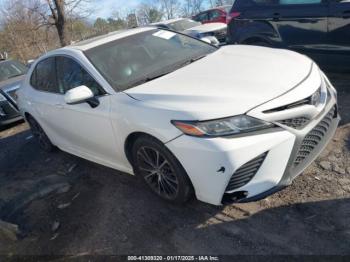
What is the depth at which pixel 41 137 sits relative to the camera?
5660 mm

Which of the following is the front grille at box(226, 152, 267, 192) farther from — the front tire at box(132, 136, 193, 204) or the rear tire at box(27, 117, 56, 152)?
the rear tire at box(27, 117, 56, 152)

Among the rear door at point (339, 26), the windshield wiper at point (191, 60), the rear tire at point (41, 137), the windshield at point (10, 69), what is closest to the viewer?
the windshield wiper at point (191, 60)

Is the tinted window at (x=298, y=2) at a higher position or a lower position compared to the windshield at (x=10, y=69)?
higher

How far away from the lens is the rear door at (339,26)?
5.09 m

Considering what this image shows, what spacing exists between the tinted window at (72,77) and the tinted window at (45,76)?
6.0 inches

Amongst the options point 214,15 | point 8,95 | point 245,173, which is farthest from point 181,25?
point 245,173

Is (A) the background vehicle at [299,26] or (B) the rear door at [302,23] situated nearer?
(A) the background vehicle at [299,26]

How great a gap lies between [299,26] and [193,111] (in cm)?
350

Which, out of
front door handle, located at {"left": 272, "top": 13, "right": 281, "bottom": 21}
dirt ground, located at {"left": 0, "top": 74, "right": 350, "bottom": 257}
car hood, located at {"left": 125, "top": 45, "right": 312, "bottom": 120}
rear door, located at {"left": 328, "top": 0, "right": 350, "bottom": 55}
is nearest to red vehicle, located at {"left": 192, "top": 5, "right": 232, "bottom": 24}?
front door handle, located at {"left": 272, "top": 13, "right": 281, "bottom": 21}

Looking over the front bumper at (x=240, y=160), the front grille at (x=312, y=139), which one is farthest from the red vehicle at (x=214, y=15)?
the front bumper at (x=240, y=160)

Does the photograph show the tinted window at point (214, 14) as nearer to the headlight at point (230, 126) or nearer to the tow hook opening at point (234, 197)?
the headlight at point (230, 126)

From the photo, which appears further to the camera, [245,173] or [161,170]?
[161,170]

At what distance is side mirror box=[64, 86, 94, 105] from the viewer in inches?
139

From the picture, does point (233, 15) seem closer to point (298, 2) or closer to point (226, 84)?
point (298, 2)
